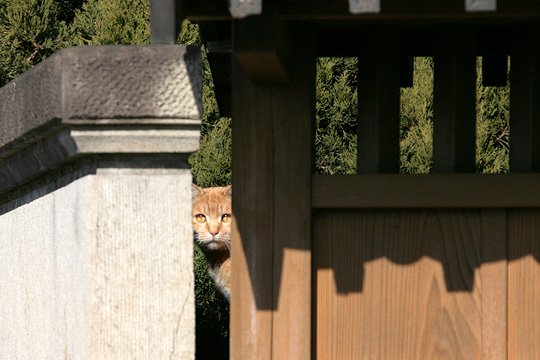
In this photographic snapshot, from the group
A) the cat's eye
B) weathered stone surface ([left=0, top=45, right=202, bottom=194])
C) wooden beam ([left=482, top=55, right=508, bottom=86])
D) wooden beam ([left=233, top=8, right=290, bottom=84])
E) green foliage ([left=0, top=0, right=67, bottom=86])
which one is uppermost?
green foliage ([left=0, top=0, right=67, bottom=86])

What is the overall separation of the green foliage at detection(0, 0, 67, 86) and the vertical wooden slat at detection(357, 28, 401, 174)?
13.9ft

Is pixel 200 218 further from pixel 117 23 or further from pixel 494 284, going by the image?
pixel 494 284

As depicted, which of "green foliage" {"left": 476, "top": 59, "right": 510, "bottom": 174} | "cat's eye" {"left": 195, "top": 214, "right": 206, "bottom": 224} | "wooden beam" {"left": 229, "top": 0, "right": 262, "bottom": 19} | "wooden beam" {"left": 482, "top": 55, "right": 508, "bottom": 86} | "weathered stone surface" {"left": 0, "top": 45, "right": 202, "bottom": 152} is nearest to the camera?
"wooden beam" {"left": 229, "top": 0, "right": 262, "bottom": 19}

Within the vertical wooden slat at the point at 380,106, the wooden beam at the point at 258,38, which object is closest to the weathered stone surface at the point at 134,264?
the wooden beam at the point at 258,38

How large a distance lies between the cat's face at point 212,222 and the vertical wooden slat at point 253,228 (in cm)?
389

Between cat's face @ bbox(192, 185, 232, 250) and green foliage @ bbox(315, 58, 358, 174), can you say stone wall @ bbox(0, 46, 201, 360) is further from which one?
cat's face @ bbox(192, 185, 232, 250)

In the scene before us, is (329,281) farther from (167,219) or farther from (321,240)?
(167,219)

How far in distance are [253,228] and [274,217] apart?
2.4 inches

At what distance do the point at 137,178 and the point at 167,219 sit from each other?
111mm

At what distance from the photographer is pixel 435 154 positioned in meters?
2.74

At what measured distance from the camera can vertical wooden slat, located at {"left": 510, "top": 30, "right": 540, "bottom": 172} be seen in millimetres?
2709

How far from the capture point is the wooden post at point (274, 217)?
2.65 metres

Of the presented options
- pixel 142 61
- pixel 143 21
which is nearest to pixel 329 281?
pixel 142 61

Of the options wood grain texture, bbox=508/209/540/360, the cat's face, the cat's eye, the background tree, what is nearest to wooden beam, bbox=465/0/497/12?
wood grain texture, bbox=508/209/540/360
